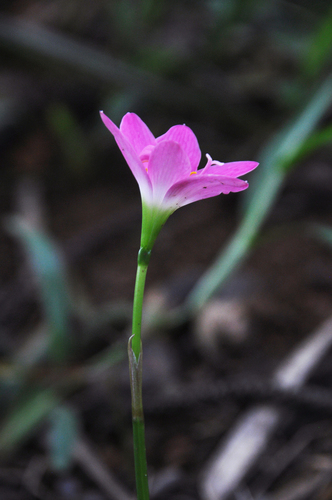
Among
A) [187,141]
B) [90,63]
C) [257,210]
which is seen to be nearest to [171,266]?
[257,210]

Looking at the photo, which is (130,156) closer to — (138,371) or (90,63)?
(138,371)

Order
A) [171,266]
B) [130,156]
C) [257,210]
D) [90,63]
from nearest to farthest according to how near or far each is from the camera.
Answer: [130,156]
[257,210]
[171,266]
[90,63]

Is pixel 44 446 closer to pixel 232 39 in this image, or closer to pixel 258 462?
pixel 258 462

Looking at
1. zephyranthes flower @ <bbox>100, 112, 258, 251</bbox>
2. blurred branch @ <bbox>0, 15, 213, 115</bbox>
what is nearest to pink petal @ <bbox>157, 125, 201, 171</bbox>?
zephyranthes flower @ <bbox>100, 112, 258, 251</bbox>

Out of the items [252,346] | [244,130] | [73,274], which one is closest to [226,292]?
[252,346]

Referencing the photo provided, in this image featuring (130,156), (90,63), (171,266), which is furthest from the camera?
(90,63)

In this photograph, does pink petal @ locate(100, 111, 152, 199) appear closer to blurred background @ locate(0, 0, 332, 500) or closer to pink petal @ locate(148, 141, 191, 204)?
pink petal @ locate(148, 141, 191, 204)
